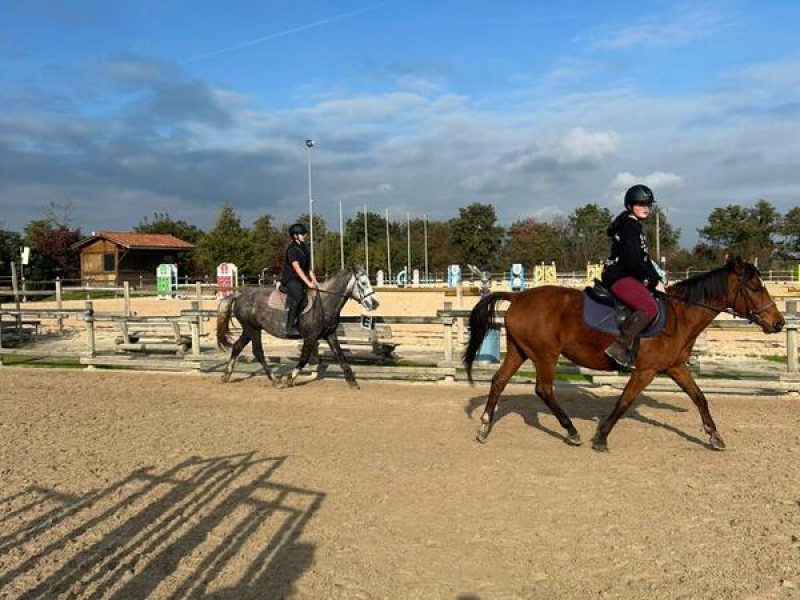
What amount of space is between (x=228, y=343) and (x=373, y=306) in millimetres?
3158

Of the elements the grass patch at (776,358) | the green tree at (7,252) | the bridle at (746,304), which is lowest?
the grass patch at (776,358)

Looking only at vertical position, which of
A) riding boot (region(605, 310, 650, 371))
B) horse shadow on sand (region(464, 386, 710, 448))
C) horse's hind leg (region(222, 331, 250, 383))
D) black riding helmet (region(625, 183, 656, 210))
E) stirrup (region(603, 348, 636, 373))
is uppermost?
black riding helmet (region(625, 183, 656, 210))

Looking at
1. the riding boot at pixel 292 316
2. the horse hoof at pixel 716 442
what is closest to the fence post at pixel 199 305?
the riding boot at pixel 292 316

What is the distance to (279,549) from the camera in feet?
14.6

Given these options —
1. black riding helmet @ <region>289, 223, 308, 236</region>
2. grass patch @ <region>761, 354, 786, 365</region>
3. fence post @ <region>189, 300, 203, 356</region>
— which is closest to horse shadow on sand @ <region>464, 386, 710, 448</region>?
black riding helmet @ <region>289, 223, 308, 236</region>

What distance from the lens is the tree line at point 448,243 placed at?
58.5 metres

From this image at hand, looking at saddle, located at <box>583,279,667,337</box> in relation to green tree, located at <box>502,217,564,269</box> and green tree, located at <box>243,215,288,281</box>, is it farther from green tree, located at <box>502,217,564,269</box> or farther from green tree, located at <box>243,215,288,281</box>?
green tree, located at <box>502,217,564,269</box>

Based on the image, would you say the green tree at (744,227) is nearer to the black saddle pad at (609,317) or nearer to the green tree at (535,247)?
the green tree at (535,247)

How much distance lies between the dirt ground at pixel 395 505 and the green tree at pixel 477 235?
248ft

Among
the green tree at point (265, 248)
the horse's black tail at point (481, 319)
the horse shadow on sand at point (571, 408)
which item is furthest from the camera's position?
the green tree at point (265, 248)

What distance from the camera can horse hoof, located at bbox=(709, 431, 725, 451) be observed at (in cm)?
682

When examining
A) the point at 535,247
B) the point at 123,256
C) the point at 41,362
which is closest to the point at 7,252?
the point at 123,256

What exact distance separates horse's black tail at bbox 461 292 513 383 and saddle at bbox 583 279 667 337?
953 mm

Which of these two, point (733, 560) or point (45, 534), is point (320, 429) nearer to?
point (45, 534)
